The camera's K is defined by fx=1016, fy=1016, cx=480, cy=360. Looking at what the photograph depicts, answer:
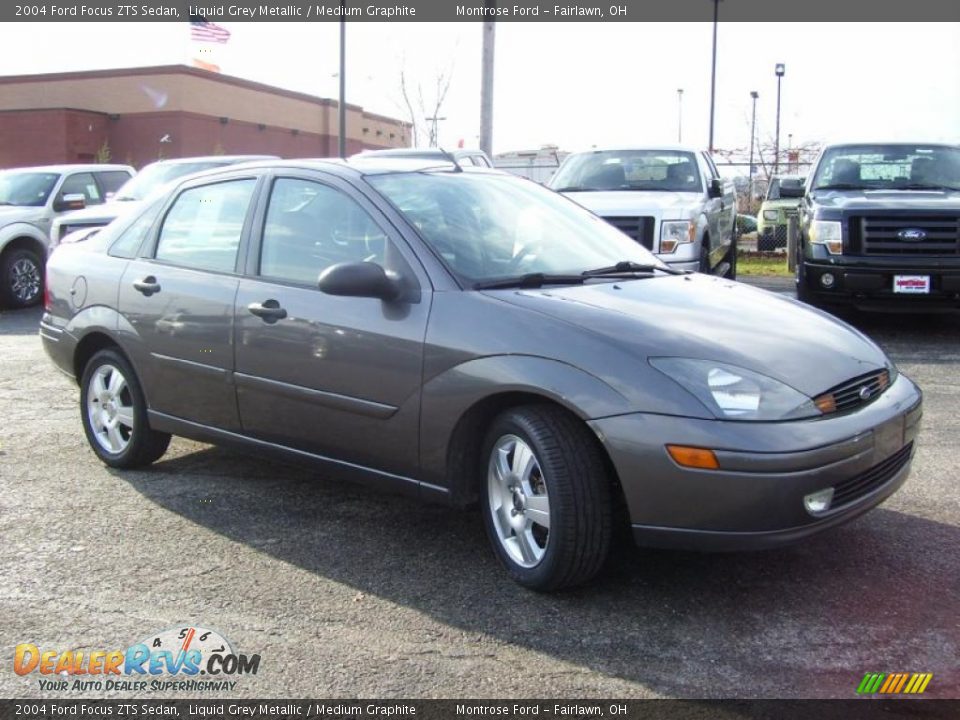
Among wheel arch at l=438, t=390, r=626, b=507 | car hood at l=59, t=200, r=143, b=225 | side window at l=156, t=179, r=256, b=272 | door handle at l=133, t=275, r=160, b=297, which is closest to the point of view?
wheel arch at l=438, t=390, r=626, b=507

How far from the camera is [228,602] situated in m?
3.75

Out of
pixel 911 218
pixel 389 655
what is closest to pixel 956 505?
pixel 389 655

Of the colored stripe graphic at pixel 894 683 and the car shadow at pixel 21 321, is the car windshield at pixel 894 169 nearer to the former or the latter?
the colored stripe graphic at pixel 894 683

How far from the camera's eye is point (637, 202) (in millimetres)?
9977

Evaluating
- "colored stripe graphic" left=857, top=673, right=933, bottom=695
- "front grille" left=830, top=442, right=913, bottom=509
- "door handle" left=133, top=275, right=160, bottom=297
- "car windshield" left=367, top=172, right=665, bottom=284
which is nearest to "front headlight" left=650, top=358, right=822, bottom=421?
"front grille" left=830, top=442, right=913, bottom=509

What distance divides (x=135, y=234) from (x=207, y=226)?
0.62 m

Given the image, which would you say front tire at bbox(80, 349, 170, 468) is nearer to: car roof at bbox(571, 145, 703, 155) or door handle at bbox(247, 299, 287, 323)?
door handle at bbox(247, 299, 287, 323)

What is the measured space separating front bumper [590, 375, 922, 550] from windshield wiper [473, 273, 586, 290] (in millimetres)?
838

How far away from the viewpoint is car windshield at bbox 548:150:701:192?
10945 millimetres

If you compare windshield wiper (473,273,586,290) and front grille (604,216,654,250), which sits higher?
front grille (604,216,654,250)

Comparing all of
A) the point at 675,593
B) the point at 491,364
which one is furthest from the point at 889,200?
the point at 491,364

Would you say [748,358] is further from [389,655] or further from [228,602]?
[228,602]

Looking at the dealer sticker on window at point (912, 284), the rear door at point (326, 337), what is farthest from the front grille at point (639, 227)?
the rear door at point (326, 337)

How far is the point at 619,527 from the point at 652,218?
21.1ft
